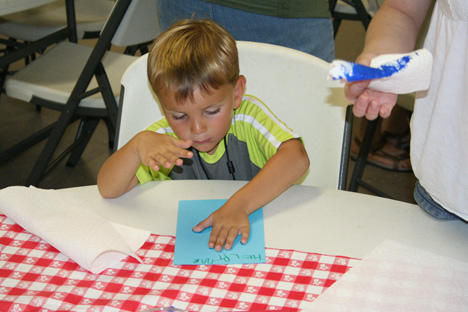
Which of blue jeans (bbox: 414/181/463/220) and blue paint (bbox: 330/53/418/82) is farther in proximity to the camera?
blue jeans (bbox: 414/181/463/220)

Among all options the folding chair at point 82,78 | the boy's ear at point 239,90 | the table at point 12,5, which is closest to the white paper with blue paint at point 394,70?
the boy's ear at point 239,90

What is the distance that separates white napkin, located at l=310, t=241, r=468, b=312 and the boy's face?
44cm

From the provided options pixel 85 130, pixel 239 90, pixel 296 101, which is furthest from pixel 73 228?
pixel 85 130

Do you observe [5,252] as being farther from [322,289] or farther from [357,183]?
[357,183]

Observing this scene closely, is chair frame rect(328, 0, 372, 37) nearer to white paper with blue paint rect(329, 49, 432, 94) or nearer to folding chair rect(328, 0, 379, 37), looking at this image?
folding chair rect(328, 0, 379, 37)

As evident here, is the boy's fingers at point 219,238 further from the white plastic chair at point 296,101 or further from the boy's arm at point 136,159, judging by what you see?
the white plastic chair at point 296,101

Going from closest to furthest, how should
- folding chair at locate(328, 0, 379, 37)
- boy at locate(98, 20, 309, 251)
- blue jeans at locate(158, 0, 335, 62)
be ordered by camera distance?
boy at locate(98, 20, 309, 251), blue jeans at locate(158, 0, 335, 62), folding chair at locate(328, 0, 379, 37)

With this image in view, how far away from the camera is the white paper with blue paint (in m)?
0.72

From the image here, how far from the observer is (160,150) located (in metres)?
1.05

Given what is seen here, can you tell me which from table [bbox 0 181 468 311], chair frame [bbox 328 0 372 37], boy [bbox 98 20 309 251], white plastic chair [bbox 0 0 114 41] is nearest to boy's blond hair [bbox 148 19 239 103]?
boy [bbox 98 20 309 251]

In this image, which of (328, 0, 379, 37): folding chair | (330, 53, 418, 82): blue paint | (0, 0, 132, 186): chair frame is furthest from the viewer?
(328, 0, 379, 37): folding chair

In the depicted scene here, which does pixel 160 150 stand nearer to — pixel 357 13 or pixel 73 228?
pixel 73 228

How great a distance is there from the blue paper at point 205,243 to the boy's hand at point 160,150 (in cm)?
8

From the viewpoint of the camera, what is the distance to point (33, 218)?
916mm
